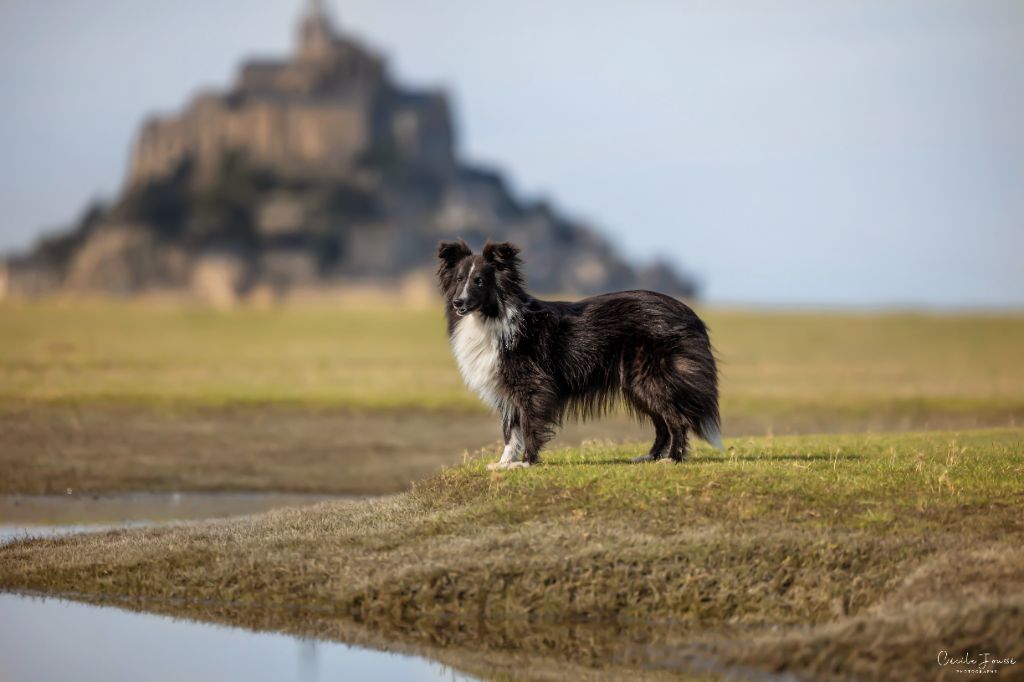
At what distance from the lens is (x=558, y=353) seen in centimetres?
1427

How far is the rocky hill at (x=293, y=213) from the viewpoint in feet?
557

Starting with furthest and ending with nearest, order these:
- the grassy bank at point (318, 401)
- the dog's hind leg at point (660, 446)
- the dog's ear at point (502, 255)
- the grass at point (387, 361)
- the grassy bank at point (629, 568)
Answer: the grass at point (387, 361), the grassy bank at point (318, 401), the dog's hind leg at point (660, 446), the dog's ear at point (502, 255), the grassy bank at point (629, 568)

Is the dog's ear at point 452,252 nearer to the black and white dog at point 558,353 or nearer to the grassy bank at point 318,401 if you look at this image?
the black and white dog at point 558,353

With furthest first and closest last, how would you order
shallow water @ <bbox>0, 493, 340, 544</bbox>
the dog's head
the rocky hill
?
1. the rocky hill
2. shallow water @ <bbox>0, 493, 340, 544</bbox>
3. the dog's head

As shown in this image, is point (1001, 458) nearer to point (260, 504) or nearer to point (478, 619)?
point (478, 619)

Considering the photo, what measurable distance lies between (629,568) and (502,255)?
13.1 feet

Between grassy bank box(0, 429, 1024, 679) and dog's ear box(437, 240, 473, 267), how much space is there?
2.28 m

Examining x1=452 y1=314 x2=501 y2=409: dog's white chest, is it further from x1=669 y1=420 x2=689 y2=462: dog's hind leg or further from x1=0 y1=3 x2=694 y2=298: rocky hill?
x1=0 y1=3 x2=694 y2=298: rocky hill

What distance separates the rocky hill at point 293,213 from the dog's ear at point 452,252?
492 feet

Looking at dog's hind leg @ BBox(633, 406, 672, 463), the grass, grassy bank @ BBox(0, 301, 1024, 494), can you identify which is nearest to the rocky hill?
the grass

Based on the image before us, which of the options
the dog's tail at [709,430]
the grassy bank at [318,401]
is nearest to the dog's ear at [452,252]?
the dog's tail at [709,430]

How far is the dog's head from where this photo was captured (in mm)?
13891

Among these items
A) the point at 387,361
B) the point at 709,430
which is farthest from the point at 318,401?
the point at 709,430

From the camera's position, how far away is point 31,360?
42656mm
